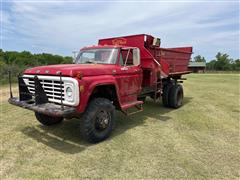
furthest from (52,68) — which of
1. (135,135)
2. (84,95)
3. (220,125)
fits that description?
(220,125)

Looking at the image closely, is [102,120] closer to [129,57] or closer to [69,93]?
[69,93]

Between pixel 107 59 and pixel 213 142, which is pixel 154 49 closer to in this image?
pixel 107 59

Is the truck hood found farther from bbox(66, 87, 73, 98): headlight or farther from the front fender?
bbox(66, 87, 73, 98): headlight

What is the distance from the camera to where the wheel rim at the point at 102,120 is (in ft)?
15.8

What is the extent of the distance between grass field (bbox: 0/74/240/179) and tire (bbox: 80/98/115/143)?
205mm

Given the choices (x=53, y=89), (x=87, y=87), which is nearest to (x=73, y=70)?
(x=87, y=87)

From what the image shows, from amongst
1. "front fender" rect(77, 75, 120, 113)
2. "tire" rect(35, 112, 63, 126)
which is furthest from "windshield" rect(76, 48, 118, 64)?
"tire" rect(35, 112, 63, 126)

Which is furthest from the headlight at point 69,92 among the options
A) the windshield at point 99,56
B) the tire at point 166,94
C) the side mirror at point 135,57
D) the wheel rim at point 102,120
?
the tire at point 166,94

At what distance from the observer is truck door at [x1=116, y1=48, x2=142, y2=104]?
18.3ft

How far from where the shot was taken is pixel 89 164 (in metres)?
3.87

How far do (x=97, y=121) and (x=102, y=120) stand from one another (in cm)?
13

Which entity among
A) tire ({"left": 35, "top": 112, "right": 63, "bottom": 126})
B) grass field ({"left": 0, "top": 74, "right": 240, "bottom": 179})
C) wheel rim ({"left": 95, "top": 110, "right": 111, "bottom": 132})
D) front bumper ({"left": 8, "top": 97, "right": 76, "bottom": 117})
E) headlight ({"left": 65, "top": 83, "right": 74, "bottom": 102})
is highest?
headlight ({"left": 65, "top": 83, "right": 74, "bottom": 102})

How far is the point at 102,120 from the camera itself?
16.0 ft

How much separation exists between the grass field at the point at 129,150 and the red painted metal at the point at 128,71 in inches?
35.7
